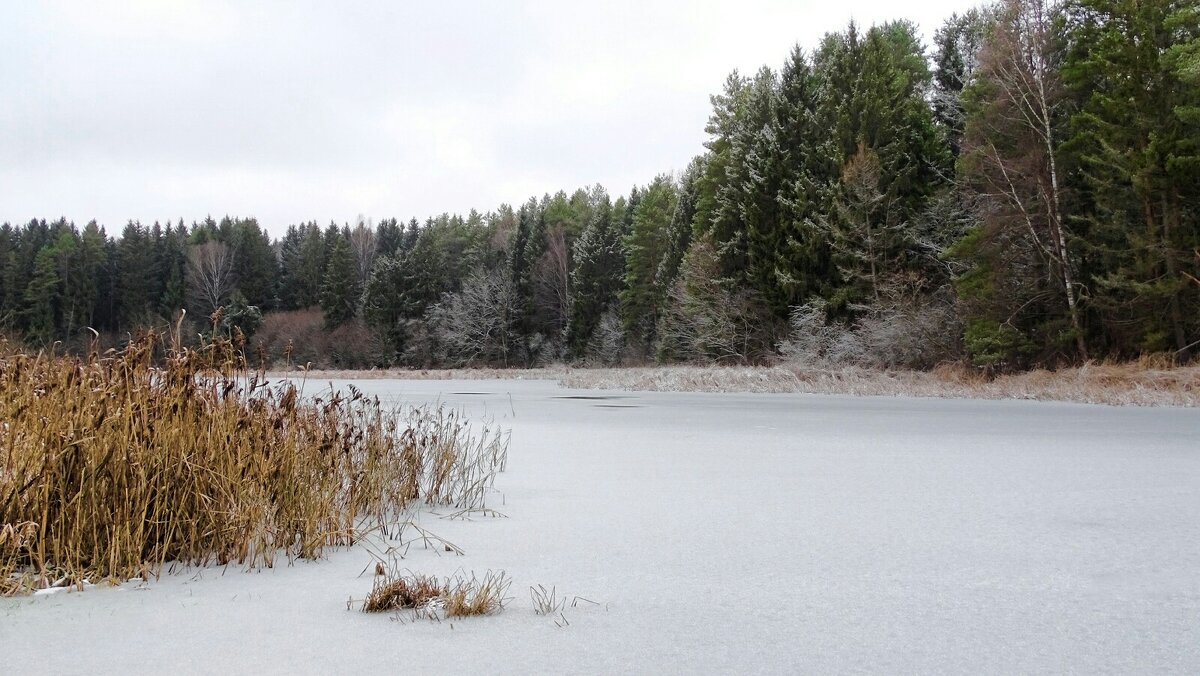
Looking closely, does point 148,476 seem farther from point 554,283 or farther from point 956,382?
point 554,283

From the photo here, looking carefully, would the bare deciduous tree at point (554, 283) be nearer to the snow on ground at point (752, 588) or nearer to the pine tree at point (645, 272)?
the pine tree at point (645, 272)

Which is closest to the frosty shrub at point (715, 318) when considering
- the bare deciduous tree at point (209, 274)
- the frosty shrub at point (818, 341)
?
the frosty shrub at point (818, 341)

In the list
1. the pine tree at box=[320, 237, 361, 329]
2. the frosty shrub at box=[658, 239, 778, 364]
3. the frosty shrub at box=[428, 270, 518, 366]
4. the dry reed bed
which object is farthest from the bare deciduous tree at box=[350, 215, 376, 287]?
the dry reed bed

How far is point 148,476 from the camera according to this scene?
3043mm

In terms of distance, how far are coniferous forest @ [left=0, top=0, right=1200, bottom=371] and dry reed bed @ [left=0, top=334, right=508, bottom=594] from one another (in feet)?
1.17

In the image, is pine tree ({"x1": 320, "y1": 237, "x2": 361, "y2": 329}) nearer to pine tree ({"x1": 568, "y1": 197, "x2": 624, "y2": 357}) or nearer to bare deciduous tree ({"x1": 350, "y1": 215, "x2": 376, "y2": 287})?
bare deciduous tree ({"x1": 350, "y1": 215, "x2": 376, "y2": 287})

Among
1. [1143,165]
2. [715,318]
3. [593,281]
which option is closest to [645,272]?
[593,281]

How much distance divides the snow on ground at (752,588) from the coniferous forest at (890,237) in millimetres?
1313

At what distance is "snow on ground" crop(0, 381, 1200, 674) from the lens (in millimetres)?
1960

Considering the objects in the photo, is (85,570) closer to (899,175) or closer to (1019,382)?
(1019,382)

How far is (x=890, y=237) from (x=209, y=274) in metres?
46.5

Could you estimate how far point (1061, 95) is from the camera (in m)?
16.8

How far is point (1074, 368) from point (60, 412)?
15.5 m

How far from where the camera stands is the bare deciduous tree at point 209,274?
49.1 m
